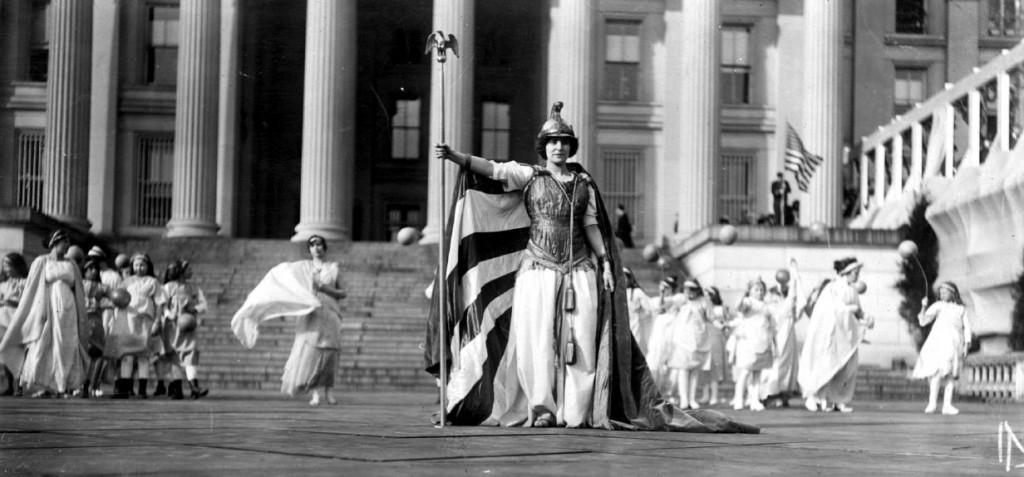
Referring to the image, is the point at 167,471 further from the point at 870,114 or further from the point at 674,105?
the point at 870,114

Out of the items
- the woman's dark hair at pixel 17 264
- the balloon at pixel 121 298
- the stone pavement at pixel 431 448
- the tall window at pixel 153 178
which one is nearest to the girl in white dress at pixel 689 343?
the balloon at pixel 121 298

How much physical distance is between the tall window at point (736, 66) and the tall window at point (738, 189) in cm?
157

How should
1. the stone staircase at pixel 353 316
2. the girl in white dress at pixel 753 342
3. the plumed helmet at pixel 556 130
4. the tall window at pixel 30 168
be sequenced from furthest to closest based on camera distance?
the tall window at pixel 30 168, the stone staircase at pixel 353 316, the girl in white dress at pixel 753 342, the plumed helmet at pixel 556 130

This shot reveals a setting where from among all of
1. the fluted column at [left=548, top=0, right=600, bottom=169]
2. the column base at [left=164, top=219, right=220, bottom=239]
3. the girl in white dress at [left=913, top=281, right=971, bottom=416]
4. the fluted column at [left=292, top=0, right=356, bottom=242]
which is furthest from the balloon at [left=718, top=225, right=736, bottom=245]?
the column base at [left=164, top=219, right=220, bottom=239]

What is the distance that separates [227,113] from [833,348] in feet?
75.2

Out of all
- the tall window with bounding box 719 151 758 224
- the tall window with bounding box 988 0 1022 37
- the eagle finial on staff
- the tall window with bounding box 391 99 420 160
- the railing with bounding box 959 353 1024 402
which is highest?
the tall window with bounding box 988 0 1022 37

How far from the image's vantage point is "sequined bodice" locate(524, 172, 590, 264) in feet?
35.3

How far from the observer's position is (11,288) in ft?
67.0

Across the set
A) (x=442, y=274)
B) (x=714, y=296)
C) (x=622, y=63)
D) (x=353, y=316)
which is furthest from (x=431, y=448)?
(x=622, y=63)

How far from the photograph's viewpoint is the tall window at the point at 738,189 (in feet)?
136

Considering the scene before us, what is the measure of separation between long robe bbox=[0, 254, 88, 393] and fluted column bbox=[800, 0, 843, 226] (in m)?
21.6

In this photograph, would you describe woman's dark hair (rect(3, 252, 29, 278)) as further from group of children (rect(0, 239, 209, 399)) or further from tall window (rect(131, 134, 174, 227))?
tall window (rect(131, 134, 174, 227))

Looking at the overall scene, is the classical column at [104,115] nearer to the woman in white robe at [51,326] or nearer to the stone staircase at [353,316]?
the stone staircase at [353,316]

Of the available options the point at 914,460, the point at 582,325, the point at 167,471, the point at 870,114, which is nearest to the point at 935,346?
the point at 582,325
